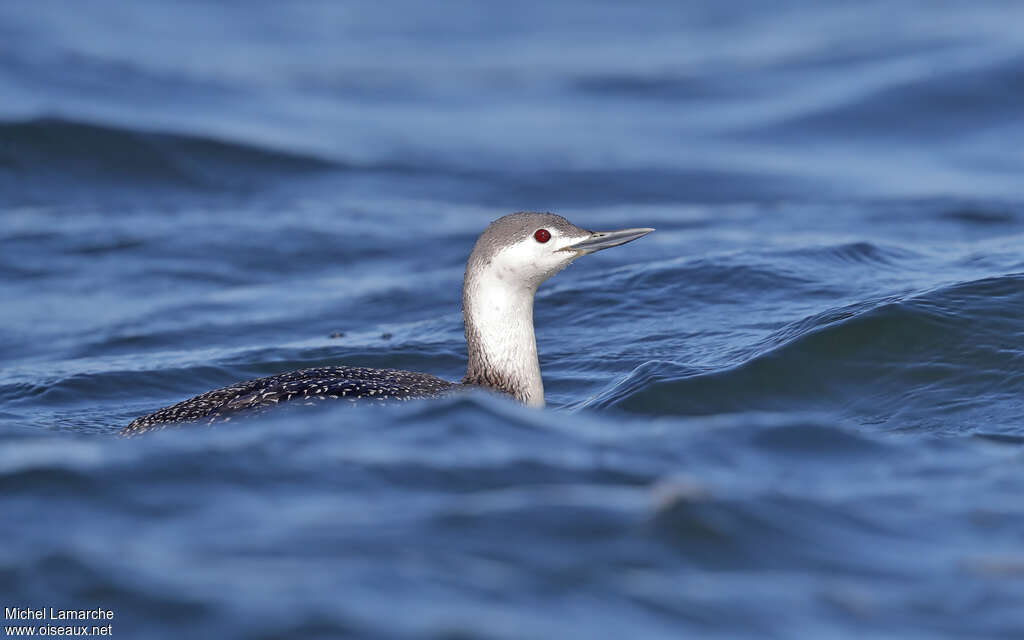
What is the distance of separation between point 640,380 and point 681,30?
14.3 metres

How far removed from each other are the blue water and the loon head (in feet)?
1.35

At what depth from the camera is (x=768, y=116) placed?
643 inches

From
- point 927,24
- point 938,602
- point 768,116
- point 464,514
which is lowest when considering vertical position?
point 938,602

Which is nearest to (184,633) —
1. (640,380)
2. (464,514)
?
(464,514)

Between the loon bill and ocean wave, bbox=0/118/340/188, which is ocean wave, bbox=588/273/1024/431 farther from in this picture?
ocean wave, bbox=0/118/340/188

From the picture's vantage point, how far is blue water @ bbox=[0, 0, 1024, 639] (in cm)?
418

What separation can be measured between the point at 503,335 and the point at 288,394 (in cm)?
136

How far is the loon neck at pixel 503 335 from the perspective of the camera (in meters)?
6.81

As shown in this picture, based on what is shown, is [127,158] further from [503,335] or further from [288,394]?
[288,394]

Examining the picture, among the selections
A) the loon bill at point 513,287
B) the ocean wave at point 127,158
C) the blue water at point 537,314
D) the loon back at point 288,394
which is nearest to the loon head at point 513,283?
the loon bill at point 513,287

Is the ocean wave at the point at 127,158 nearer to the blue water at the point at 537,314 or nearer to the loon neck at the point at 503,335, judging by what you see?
the blue water at the point at 537,314

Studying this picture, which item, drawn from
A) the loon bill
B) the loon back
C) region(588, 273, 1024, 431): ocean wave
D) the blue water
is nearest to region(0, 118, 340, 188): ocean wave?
the blue water

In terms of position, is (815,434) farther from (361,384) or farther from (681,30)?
(681,30)

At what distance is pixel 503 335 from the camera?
6816 mm
